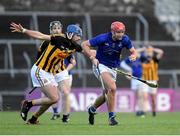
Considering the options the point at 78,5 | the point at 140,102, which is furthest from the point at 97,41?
the point at 78,5

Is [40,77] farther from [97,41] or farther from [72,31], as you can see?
[97,41]

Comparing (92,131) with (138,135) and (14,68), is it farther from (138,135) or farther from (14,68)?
(14,68)

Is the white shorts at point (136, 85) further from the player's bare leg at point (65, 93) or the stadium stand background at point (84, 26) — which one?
the player's bare leg at point (65, 93)

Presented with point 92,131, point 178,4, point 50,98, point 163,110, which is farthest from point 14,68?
point 92,131

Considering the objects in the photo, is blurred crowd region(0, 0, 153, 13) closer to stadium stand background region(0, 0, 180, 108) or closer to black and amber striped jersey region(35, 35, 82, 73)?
stadium stand background region(0, 0, 180, 108)

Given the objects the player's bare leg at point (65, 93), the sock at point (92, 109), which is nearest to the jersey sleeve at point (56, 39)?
the sock at point (92, 109)

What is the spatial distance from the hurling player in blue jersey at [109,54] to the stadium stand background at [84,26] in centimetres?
1322

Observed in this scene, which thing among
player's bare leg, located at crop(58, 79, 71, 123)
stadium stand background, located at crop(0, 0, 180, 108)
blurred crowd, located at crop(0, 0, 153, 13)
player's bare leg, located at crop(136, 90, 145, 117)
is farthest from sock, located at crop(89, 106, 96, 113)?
blurred crowd, located at crop(0, 0, 153, 13)

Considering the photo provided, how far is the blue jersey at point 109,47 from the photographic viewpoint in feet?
57.7

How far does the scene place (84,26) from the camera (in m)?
32.3

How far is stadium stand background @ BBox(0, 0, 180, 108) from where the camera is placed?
3150 cm

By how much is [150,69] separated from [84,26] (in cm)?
565

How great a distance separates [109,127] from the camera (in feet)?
54.9

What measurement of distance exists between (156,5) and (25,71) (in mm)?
7565
